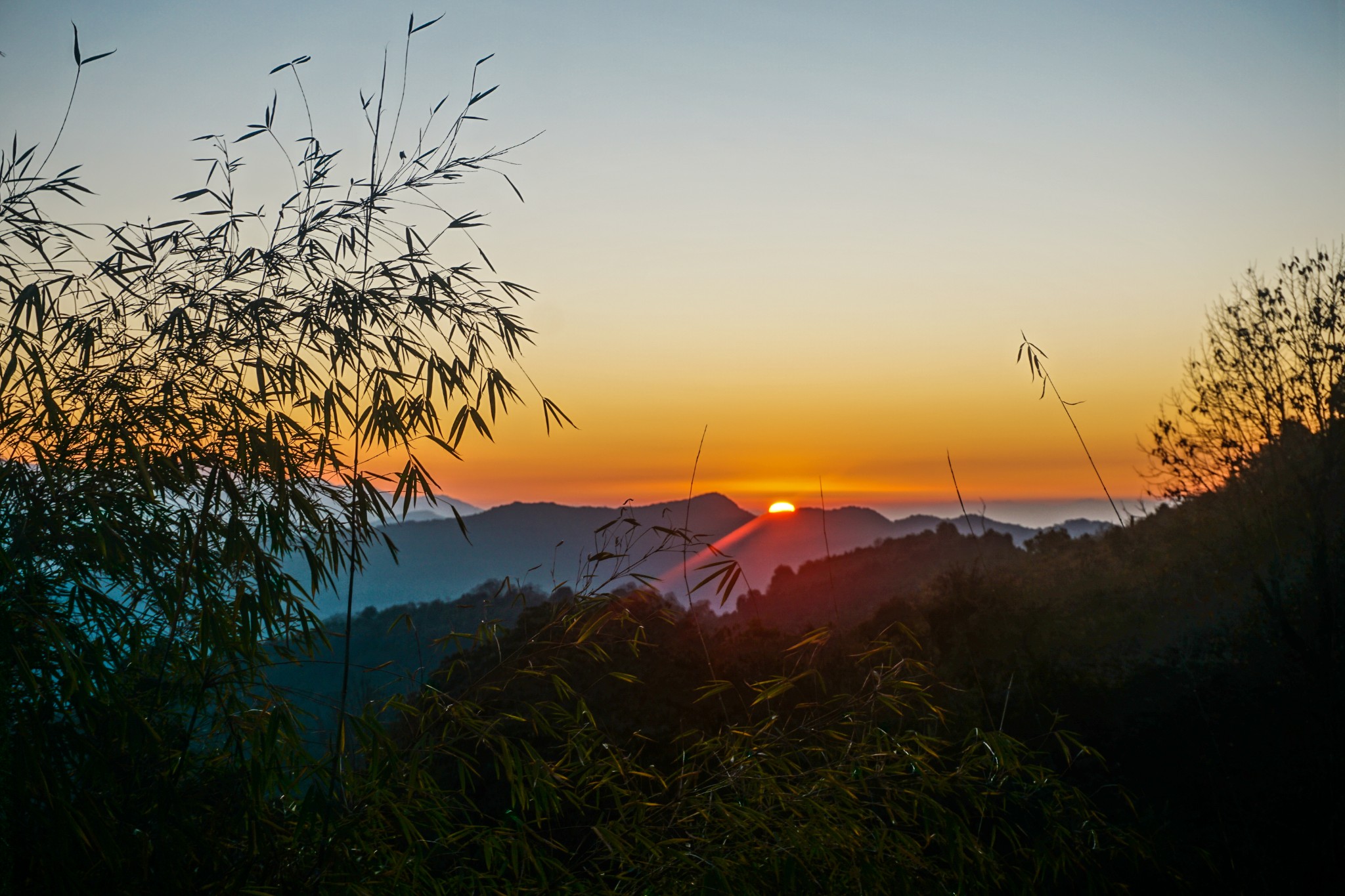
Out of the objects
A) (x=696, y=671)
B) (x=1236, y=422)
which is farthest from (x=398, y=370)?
(x=696, y=671)

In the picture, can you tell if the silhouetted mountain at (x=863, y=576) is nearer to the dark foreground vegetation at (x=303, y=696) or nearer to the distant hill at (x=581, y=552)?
the distant hill at (x=581, y=552)

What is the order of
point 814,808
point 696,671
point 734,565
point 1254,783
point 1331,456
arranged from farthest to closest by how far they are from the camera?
point 696,671 < point 1254,783 < point 1331,456 < point 734,565 < point 814,808

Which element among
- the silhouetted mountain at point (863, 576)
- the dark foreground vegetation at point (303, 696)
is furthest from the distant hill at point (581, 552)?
the silhouetted mountain at point (863, 576)

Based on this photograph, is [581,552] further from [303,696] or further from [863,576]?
[863,576]

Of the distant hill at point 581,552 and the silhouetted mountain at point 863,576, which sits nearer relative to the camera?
the distant hill at point 581,552

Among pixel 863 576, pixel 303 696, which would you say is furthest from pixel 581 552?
pixel 863 576

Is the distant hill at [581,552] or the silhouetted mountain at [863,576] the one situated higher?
the distant hill at [581,552]

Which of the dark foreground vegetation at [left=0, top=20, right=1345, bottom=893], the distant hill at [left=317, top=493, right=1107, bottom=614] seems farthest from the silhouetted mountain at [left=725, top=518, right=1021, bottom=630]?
the dark foreground vegetation at [left=0, top=20, right=1345, bottom=893]

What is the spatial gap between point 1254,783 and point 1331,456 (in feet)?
10.1

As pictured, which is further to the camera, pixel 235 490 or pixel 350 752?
pixel 350 752

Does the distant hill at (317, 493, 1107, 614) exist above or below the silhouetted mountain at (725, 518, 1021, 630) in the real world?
above

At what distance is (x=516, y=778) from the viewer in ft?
7.75

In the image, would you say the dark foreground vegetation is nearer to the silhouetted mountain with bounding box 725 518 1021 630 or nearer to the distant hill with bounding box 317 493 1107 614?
the distant hill with bounding box 317 493 1107 614

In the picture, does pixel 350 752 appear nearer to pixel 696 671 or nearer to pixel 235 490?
pixel 235 490
